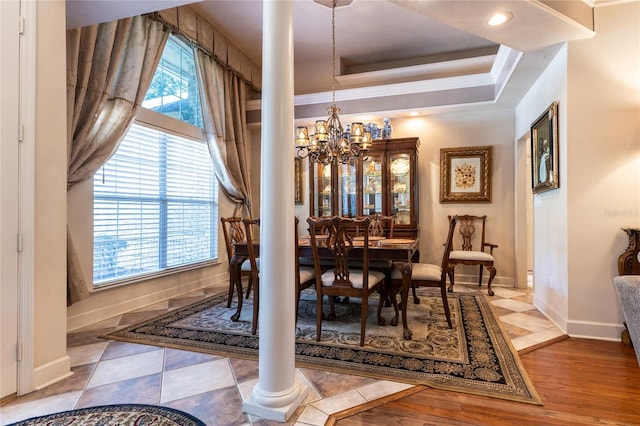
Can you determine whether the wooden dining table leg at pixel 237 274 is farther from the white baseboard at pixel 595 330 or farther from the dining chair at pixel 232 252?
the white baseboard at pixel 595 330

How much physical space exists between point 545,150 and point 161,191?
4.16m

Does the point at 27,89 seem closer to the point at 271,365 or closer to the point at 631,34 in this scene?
the point at 271,365

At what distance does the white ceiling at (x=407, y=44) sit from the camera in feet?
7.94

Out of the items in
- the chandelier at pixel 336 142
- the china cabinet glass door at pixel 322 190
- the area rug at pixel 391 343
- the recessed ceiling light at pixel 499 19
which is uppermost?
the recessed ceiling light at pixel 499 19

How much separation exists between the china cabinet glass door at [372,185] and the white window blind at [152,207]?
7.28 ft

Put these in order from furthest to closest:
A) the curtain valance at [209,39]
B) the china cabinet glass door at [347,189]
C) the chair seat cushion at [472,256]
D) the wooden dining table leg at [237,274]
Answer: the china cabinet glass door at [347,189]
the chair seat cushion at [472,256]
the curtain valance at [209,39]
the wooden dining table leg at [237,274]

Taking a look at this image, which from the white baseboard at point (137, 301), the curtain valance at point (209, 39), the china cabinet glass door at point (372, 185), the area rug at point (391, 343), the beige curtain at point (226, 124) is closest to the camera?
the area rug at point (391, 343)

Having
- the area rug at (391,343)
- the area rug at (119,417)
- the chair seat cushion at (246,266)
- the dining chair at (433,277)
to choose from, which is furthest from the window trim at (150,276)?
the dining chair at (433,277)

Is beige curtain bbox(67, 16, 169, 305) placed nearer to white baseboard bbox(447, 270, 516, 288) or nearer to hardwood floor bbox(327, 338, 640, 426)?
hardwood floor bbox(327, 338, 640, 426)

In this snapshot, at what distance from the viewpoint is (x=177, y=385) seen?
1.91 metres

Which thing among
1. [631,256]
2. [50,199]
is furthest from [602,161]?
[50,199]

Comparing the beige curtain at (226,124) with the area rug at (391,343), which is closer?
the area rug at (391,343)

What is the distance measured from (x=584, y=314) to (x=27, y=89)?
13.9 ft

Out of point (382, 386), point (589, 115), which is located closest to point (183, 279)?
point (382, 386)
